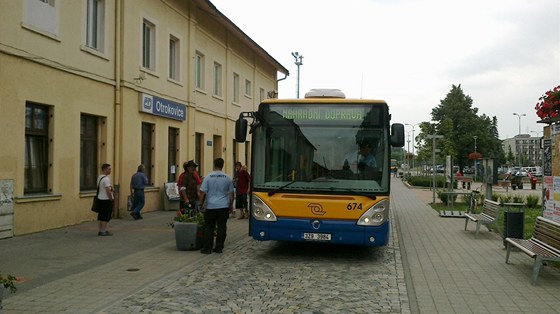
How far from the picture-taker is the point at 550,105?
9.59 meters

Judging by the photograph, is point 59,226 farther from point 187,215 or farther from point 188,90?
point 188,90

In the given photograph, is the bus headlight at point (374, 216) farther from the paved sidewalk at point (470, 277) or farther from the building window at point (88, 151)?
the building window at point (88, 151)

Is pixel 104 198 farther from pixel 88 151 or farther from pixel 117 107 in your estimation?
pixel 117 107

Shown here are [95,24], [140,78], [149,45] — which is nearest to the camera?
[95,24]

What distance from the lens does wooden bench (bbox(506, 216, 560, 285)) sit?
775 centimetres

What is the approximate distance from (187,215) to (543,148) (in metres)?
6.80

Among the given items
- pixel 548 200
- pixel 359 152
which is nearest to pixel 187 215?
pixel 359 152

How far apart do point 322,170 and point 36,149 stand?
7252mm

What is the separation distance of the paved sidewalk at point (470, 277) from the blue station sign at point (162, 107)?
9.04 metres

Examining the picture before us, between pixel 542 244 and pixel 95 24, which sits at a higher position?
pixel 95 24

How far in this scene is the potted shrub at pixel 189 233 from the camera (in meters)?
A: 10.7

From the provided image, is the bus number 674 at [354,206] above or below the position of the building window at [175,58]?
below

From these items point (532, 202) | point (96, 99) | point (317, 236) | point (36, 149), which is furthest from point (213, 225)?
point (532, 202)

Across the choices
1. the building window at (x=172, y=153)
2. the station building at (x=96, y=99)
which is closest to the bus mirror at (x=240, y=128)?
the station building at (x=96, y=99)
